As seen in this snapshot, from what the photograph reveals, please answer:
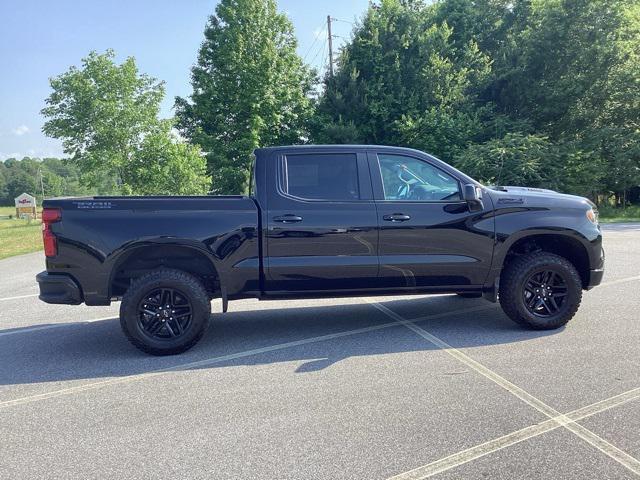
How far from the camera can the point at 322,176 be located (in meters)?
5.13

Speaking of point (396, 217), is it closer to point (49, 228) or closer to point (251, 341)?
point (251, 341)

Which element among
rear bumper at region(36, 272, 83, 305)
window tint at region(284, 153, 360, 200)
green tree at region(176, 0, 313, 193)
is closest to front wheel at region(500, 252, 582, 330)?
window tint at region(284, 153, 360, 200)

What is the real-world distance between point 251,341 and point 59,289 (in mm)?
1911

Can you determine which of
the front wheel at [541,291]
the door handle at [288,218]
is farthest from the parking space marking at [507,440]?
the door handle at [288,218]

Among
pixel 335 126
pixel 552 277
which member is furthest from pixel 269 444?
pixel 335 126

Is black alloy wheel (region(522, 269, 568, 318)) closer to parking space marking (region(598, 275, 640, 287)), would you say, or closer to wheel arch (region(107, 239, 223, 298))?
parking space marking (region(598, 275, 640, 287))

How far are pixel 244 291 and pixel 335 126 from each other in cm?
2374

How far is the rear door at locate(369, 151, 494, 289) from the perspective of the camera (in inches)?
198

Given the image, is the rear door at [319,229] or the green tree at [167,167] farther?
the green tree at [167,167]

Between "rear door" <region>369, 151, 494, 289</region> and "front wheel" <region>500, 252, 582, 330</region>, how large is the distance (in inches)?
12.8

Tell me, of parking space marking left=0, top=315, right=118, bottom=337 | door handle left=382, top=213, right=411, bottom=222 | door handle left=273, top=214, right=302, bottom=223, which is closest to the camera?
door handle left=273, top=214, right=302, bottom=223

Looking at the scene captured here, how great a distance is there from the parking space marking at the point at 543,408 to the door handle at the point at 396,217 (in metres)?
1.24

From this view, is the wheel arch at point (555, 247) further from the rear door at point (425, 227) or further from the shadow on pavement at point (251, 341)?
the shadow on pavement at point (251, 341)

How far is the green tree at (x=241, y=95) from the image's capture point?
2959 centimetres
